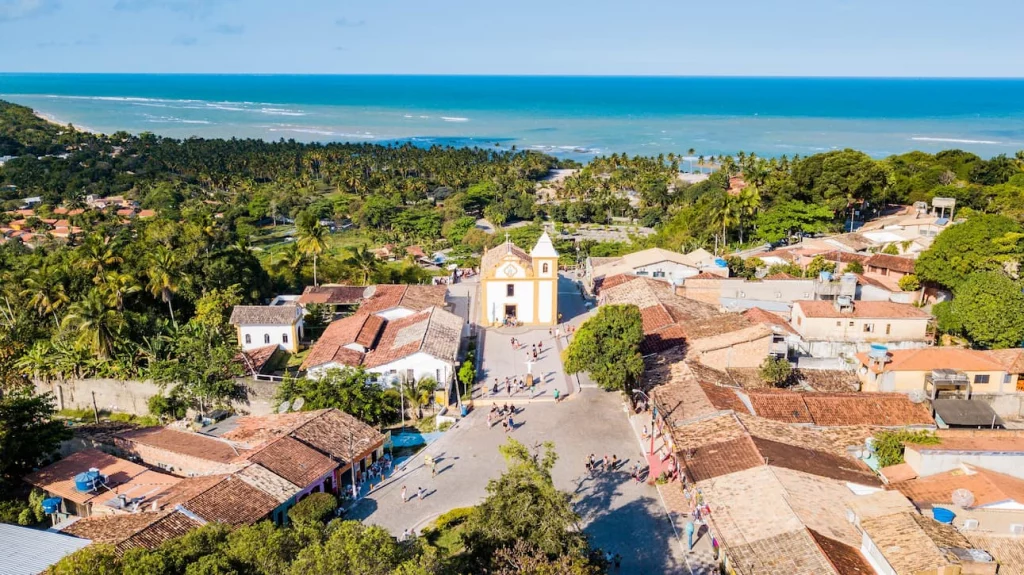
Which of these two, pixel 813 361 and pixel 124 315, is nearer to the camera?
pixel 813 361

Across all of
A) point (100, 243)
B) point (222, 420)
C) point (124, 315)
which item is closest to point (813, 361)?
point (222, 420)

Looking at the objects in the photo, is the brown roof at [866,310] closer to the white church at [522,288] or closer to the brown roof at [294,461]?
the white church at [522,288]

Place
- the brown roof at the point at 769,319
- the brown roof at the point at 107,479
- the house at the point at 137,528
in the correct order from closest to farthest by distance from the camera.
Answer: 1. the house at the point at 137,528
2. the brown roof at the point at 107,479
3. the brown roof at the point at 769,319

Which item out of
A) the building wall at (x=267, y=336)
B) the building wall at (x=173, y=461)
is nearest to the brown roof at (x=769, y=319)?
the building wall at (x=173, y=461)

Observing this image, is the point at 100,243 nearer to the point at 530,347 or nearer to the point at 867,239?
the point at 530,347

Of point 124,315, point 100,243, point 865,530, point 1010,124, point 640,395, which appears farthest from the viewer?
point 1010,124

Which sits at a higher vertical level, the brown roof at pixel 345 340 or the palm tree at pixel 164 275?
the palm tree at pixel 164 275
